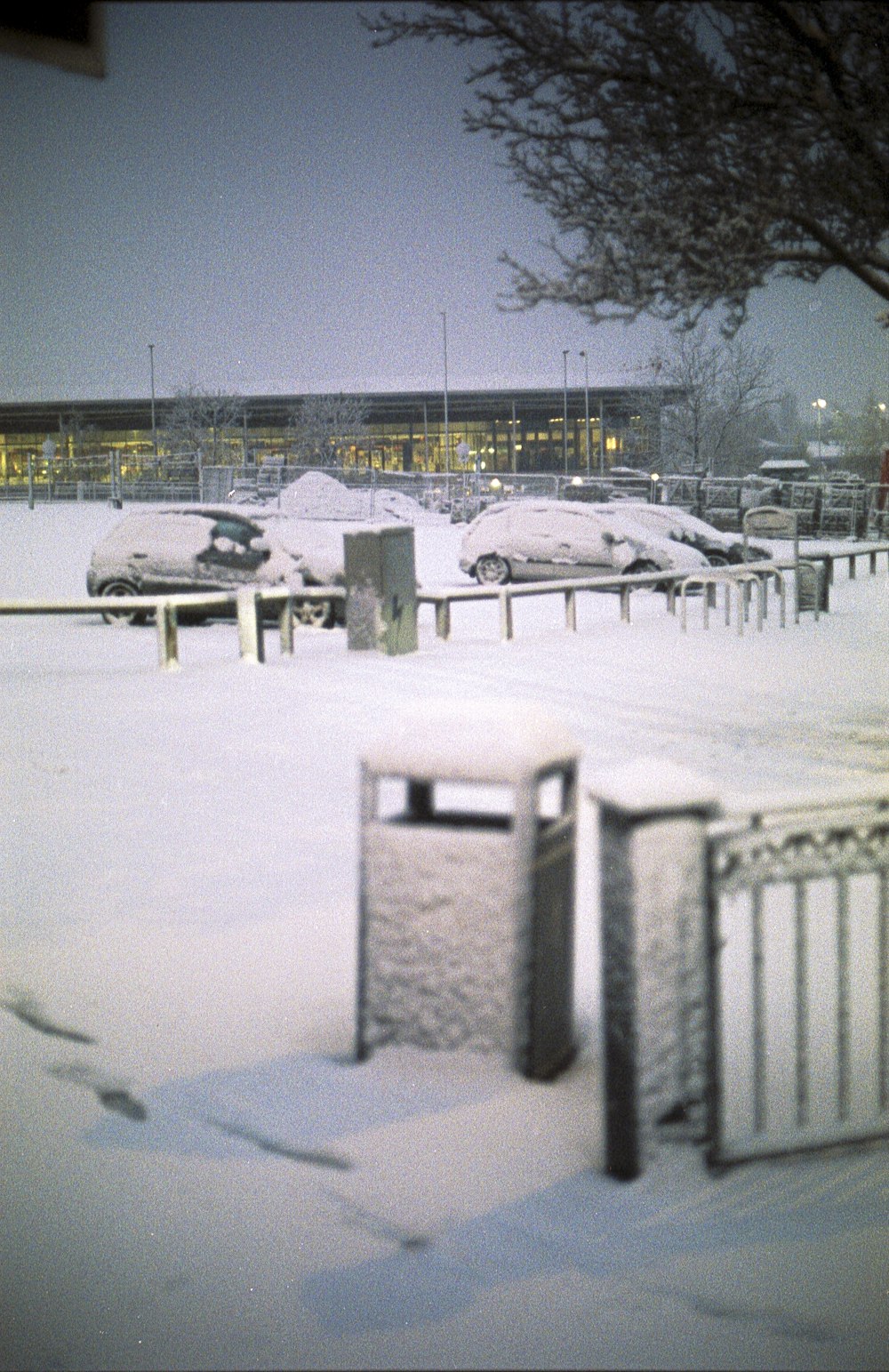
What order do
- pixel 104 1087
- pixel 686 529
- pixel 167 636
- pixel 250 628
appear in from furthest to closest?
pixel 686 529 → pixel 250 628 → pixel 167 636 → pixel 104 1087

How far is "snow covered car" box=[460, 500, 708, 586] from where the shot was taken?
22.5 feet

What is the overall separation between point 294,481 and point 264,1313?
1298cm

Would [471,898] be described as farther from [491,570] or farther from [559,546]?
[491,570]

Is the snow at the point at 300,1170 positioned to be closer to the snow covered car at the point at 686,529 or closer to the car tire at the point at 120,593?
the car tire at the point at 120,593

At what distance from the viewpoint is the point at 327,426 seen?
8.47 m

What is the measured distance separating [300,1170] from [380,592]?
4.03 m

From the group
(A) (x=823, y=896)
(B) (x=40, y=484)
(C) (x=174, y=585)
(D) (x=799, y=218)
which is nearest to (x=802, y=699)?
(A) (x=823, y=896)

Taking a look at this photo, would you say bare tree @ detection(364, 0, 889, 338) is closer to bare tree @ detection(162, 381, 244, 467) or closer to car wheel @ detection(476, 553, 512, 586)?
bare tree @ detection(162, 381, 244, 467)

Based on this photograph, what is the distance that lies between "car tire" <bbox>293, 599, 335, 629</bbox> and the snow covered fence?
4632mm

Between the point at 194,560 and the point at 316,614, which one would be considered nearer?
the point at 316,614

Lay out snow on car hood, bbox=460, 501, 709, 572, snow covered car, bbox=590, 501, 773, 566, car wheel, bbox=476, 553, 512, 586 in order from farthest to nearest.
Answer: car wheel, bbox=476, 553, 512, 586 → snow covered car, bbox=590, 501, 773, 566 → snow on car hood, bbox=460, 501, 709, 572

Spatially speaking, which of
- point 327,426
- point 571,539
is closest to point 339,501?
point 327,426

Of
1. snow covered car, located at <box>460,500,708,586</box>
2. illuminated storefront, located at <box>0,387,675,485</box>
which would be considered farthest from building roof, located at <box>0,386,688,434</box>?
snow covered car, located at <box>460,500,708,586</box>

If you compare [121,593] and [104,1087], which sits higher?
[121,593]
